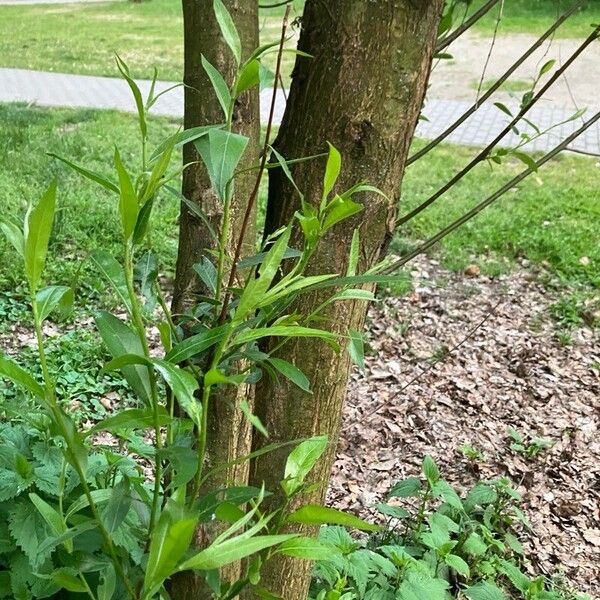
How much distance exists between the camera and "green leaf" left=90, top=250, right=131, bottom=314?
0.92 m

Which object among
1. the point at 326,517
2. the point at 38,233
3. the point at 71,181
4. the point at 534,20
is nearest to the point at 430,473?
the point at 326,517

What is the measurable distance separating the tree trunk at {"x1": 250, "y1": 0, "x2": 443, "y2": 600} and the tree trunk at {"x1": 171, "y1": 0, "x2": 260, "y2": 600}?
0.28ft

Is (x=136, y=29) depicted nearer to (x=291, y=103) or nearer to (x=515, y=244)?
(x=515, y=244)

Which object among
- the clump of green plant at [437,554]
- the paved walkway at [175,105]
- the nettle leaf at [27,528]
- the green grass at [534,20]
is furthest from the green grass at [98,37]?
the nettle leaf at [27,528]

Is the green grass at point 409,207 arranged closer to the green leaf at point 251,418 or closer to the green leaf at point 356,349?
the green leaf at point 356,349

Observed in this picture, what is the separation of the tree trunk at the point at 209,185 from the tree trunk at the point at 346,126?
9cm

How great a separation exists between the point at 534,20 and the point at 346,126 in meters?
14.8

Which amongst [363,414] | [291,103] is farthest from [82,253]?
[291,103]

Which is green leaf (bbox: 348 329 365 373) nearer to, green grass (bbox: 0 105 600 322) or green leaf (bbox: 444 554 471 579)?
green leaf (bbox: 444 554 471 579)

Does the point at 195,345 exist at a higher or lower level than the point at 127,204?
lower

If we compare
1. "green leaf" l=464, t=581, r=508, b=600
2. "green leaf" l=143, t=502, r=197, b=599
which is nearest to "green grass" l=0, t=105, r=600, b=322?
"green leaf" l=464, t=581, r=508, b=600

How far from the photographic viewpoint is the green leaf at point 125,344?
0.90 metres

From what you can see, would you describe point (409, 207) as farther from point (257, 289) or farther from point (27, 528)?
point (257, 289)

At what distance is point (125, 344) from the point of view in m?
0.90
